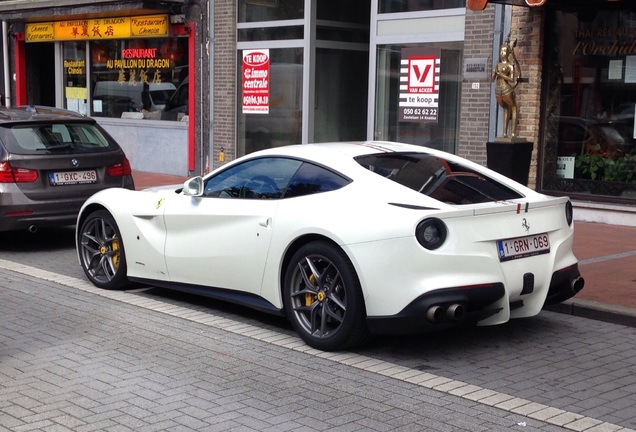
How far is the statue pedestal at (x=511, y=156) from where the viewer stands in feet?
40.1

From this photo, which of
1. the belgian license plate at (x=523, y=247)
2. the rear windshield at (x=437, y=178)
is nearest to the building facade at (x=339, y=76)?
the rear windshield at (x=437, y=178)

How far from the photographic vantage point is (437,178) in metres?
6.80

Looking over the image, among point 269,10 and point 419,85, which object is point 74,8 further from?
point 419,85

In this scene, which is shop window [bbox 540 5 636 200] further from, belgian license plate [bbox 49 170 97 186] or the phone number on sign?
belgian license plate [bbox 49 170 97 186]

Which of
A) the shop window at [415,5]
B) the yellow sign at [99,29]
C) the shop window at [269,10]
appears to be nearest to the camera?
the shop window at [415,5]

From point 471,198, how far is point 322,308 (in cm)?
135

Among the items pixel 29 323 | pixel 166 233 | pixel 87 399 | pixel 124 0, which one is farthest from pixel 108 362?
pixel 124 0

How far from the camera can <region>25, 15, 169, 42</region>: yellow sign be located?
18.6 metres

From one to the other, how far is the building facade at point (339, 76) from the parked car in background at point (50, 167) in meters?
5.13

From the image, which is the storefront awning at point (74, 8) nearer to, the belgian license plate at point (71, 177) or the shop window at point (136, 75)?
the shop window at point (136, 75)

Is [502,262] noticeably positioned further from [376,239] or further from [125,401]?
[125,401]

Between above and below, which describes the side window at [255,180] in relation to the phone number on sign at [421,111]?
below

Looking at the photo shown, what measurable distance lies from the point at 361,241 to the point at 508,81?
6951 mm

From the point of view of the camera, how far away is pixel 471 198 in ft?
21.7
